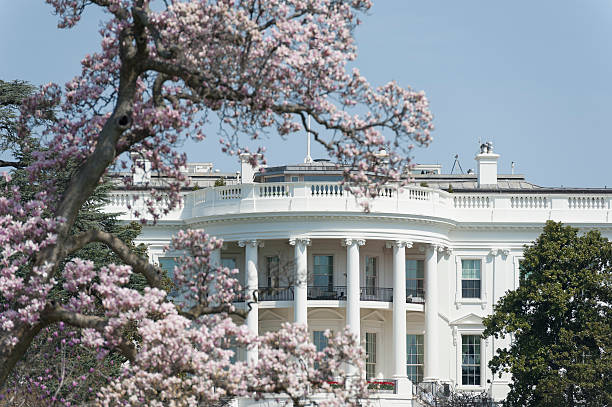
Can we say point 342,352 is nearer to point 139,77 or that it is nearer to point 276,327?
point 139,77

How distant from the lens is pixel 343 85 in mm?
16656

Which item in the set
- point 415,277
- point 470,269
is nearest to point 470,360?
point 470,269

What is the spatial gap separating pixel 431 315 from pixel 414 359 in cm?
270

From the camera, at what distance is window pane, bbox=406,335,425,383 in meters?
52.8

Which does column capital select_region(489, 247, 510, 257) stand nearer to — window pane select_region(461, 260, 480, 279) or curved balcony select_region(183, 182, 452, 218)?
window pane select_region(461, 260, 480, 279)

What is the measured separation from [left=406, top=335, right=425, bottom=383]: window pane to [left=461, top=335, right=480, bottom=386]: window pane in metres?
1.79

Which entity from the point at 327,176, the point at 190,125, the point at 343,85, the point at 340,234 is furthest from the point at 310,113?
the point at 327,176

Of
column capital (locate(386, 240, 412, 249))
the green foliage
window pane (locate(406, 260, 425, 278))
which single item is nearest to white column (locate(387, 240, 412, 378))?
column capital (locate(386, 240, 412, 249))

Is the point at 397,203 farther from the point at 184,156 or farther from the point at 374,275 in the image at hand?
the point at 184,156

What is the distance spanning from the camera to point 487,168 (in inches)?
2355

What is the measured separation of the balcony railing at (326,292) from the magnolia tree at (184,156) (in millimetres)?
33864

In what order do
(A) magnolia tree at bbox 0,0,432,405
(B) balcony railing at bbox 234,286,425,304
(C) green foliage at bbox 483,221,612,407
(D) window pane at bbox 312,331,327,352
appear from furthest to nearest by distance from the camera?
(B) balcony railing at bbox 234,286,425,304 → (D) window pane at bbox 312,331,327,352 → (C) green foliage at bbox 483,221,612,407 → (A) magnolia tree at bbox 0,0,432,405

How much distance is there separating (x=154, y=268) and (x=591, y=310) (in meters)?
27.0

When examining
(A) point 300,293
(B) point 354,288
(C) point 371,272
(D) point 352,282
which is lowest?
(A) point 300,293
